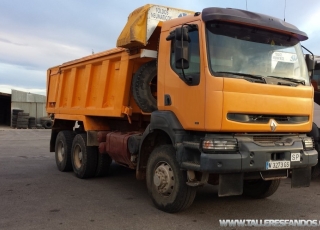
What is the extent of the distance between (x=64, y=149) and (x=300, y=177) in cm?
597

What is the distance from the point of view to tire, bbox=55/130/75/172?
928 centimetres

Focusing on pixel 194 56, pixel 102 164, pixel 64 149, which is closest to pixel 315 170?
pixel 194 56

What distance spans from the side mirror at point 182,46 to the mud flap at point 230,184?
160cm

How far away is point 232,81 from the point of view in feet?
16.0

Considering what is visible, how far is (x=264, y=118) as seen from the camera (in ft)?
16.8

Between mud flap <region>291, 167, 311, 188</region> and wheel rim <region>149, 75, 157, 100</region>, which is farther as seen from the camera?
wheel rim <region>149, 75, 157, 100</region>

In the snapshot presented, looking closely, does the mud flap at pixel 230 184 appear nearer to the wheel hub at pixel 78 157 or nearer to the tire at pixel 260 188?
the tire at pixel 260 188

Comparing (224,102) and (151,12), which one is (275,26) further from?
(151,12)

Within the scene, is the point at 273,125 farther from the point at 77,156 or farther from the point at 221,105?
the point at 77,156

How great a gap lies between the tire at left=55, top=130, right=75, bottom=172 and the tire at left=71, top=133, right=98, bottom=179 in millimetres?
486

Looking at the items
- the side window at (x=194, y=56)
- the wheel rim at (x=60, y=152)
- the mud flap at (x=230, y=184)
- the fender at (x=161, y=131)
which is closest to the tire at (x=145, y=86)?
the fender at (x=161, y=131)

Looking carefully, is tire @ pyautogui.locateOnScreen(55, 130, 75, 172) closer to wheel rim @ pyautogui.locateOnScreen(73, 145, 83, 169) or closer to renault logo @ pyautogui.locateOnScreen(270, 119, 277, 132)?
wheel rim @ pyautogui.locateOnScreen(73, 145, 83, 169)

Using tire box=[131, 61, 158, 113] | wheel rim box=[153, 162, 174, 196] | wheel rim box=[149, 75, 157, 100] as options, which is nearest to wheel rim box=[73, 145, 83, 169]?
tire box=[131, 61, 158, 113]

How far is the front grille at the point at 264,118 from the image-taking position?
194 inches
